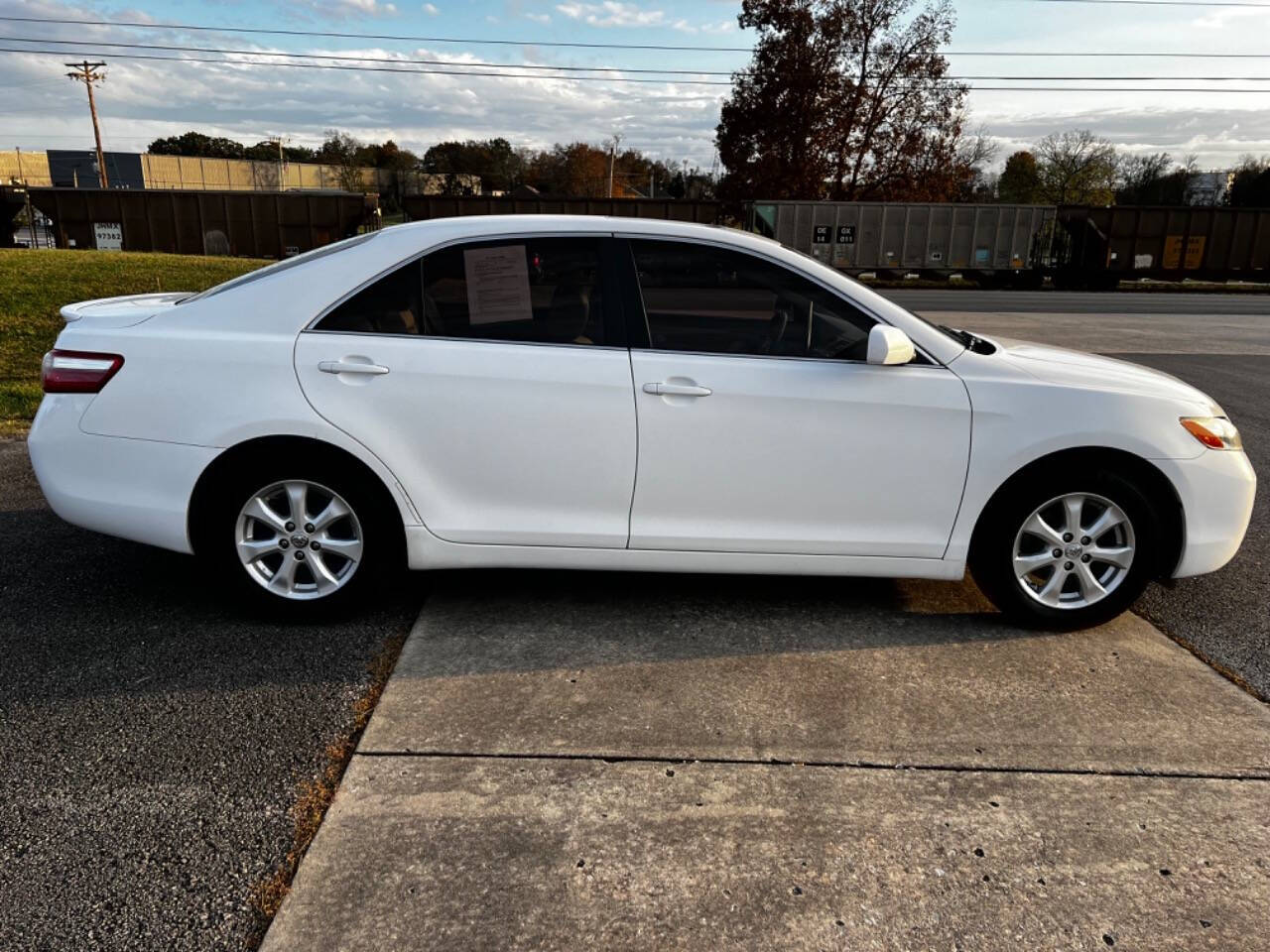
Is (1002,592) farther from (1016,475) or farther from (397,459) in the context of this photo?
(397,459)

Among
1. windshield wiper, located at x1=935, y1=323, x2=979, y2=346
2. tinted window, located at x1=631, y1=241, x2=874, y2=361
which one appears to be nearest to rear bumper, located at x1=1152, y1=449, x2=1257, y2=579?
windshield wiper, located at x1=935, y1=323, x2=979, y2=346

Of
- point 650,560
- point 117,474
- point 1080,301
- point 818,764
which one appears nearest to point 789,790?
point 818,764

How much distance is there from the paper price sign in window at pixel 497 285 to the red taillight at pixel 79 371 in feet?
4.69

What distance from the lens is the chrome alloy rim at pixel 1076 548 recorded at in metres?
3.83

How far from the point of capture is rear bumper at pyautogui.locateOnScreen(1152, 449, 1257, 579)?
3826mm

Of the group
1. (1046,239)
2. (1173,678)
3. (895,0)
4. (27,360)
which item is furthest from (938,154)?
(1173,678)

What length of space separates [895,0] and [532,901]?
43.0 meters

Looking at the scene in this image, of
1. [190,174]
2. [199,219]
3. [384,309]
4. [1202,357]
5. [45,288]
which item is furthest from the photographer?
[190,174]

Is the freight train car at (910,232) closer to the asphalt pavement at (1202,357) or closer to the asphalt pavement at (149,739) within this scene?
the asphalt pavement at (1202,357)

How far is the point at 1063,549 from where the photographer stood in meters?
3.87

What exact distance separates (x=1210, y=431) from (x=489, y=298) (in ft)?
9.85

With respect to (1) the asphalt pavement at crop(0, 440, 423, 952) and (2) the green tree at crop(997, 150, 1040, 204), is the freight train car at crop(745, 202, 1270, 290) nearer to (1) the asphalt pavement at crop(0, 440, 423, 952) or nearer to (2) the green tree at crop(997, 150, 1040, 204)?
(1) the asphalt pavement at crop(0, 440, 423, 952)

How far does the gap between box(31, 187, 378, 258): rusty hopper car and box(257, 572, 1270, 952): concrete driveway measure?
27.9 metres

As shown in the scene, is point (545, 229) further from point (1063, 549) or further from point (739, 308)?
point (1063, 549)
